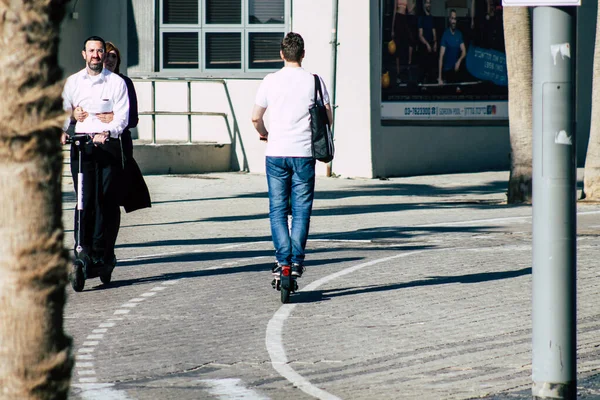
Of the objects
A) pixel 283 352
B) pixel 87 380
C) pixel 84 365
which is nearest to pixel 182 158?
pixel 283 352

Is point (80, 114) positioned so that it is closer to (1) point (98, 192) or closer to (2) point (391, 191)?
(1) point (98, 192)

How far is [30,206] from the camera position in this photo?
8.81 feet

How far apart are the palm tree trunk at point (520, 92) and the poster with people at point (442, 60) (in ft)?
17.0

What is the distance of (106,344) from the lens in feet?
22.5

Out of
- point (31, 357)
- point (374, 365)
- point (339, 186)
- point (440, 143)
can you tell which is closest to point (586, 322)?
point (374, 365)

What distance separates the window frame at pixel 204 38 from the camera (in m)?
22.2

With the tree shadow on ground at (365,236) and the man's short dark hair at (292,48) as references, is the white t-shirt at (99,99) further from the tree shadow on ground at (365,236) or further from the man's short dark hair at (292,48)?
the tree shadow on ground at (365,236)

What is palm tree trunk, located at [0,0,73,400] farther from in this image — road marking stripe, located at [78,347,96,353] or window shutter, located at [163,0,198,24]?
window shutter, located at [163,0,198,24]

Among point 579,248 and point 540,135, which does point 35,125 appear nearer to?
point 540,135

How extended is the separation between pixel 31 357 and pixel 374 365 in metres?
3.75

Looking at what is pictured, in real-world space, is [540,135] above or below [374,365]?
above

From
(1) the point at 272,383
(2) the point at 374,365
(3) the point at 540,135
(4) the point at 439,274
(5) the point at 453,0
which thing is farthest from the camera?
(5) the point at 453,0

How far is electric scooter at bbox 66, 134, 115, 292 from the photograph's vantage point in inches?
346

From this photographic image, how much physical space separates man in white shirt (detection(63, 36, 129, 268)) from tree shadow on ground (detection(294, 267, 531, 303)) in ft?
5.34
